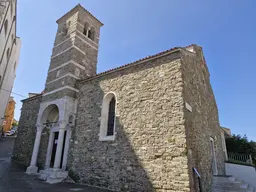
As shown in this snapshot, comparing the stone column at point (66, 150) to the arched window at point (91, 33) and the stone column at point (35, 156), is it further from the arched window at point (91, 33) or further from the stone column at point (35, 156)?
the arched window at point (91, 33)

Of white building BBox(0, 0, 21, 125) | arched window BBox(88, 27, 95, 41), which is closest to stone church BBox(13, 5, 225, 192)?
arched window BBox(88, 27, 95, 41)

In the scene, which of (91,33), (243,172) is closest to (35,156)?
(91,33)

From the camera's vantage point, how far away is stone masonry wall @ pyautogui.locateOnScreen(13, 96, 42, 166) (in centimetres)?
1241

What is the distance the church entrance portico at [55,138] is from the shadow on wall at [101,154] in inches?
19.4

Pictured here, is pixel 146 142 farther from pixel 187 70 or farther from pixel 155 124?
pixel 187 70

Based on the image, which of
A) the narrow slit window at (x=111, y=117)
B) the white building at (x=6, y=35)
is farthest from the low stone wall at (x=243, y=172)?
the white building at (x=6, y=35)

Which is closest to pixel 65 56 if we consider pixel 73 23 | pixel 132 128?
pixel 73 23

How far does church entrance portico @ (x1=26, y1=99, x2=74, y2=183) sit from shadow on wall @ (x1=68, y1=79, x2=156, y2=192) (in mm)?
494

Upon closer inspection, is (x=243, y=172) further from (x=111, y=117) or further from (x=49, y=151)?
(x=49, y=151)

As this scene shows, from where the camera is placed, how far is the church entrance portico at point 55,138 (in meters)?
8.78

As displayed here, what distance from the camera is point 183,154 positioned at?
5727 millimetres

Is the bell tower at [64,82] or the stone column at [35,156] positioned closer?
the bell tower at [64,82]

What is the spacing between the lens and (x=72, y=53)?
36.4 feet

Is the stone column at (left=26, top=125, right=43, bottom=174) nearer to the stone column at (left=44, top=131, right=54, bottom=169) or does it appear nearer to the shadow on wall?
the stone column at (left=44, top=131, right=54, bottom=169)
